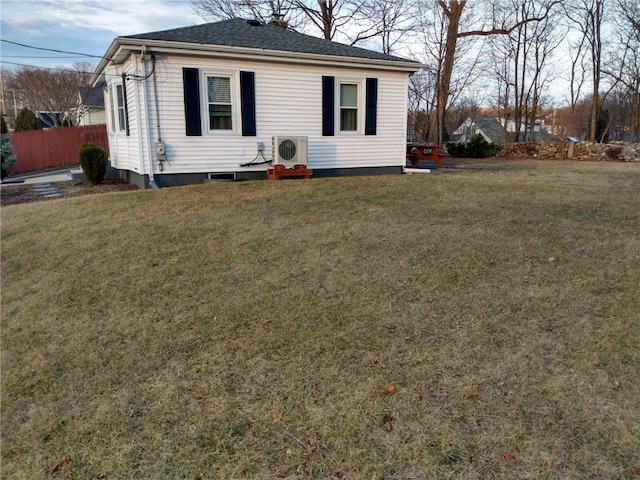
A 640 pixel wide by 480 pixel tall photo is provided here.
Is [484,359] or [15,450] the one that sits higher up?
[484,359]

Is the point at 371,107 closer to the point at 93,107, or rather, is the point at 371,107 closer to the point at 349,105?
the point at 349,105

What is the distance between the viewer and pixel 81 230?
5.67 meters

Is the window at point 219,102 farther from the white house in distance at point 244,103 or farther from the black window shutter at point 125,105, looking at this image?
the black window shutter at point 125,105

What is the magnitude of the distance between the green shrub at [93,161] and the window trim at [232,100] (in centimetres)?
303

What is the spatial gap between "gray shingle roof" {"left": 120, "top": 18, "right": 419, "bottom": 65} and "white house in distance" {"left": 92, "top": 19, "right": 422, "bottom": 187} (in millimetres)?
31

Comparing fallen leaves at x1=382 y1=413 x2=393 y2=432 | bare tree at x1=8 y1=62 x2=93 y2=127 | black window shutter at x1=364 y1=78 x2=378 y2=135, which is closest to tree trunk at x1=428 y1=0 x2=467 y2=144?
black window shutter at x1=364 y1=78 x2=378 y2=135

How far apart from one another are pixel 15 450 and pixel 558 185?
9232 mm

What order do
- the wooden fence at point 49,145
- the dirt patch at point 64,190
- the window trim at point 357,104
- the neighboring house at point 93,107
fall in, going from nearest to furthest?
the dirt patch at point 64,190, the window trim at point 357,104, the wooden fence at point 49,145, the neighboring house at point 93,107

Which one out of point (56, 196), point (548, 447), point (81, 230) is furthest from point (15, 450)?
point (56, 196)

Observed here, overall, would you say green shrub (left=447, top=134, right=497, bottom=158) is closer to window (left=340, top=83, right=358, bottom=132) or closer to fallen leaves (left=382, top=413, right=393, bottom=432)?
window (left=340, top=83, right=358, bottom=132)

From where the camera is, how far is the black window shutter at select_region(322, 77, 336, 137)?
9734 mm

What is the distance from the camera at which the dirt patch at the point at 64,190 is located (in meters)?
9.10

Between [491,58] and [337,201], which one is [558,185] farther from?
[491,58]

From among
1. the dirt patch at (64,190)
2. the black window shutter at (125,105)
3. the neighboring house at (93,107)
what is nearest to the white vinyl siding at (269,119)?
the black window shutter at (125,105)
